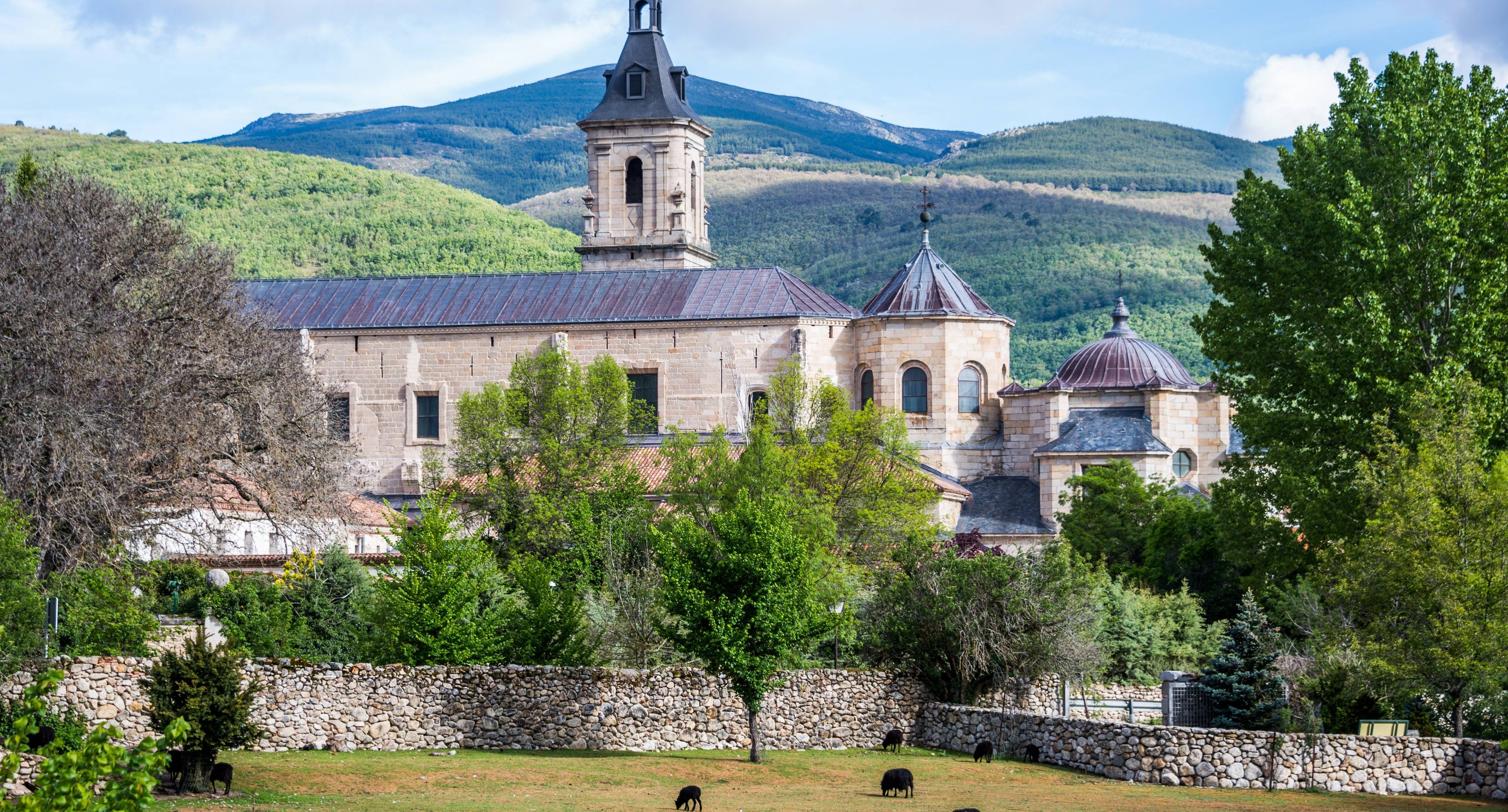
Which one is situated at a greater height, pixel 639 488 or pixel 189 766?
pixel 639 488

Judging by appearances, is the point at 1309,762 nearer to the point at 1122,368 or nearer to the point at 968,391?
the point at 968,391

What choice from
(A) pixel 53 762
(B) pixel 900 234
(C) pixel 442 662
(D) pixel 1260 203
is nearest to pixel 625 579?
(C) pixel 442 662

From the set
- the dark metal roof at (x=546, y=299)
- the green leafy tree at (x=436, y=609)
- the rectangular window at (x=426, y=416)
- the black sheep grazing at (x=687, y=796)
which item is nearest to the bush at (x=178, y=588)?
Result: the green leafy tree at (x=436, y=609)

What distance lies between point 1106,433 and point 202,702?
107 ft

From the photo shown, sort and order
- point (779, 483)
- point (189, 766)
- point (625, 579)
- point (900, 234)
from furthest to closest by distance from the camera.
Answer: point (900, 234)
point (779, 483)
point (625, 579)
point (189, 766)

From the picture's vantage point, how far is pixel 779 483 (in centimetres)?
3775

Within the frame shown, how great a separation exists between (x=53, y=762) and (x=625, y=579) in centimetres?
2214

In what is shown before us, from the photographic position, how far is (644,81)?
59.1 meters

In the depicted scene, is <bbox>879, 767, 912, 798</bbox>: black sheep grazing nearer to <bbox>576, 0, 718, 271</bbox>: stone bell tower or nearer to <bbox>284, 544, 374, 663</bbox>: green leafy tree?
<bbox>284, 544, 374, 663</bbox>: green leafy tree

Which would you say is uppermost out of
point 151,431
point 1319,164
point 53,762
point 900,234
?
point 900,234

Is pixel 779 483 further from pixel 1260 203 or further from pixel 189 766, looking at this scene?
pixel 189 766

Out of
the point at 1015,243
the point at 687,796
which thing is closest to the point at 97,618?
the point at 687,796

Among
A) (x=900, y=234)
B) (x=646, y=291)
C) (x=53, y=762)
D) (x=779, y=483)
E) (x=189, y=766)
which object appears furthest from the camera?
(x=900, y=234)

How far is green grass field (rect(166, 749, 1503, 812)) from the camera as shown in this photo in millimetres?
19766
